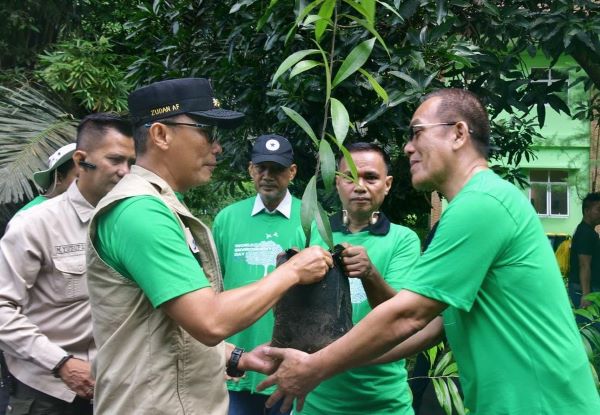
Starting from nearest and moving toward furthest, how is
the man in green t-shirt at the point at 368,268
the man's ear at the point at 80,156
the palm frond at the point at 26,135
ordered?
the man in green t-shirt at the point at 368,268, the man's ear at the point at 80,156, the palm frond at the point at 26,135

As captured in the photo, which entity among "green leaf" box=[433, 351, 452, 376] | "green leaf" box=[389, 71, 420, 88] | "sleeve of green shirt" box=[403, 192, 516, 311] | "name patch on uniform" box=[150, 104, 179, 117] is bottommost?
"green leaf" box=[433, 351, 452, 376]

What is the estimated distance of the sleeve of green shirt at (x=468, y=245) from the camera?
2.51 metres

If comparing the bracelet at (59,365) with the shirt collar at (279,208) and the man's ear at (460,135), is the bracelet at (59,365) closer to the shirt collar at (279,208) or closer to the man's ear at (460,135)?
the shirt collar at (279,208)

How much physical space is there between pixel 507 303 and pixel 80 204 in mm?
2170

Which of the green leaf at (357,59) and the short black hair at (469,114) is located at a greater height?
the green leaf at (357,59)

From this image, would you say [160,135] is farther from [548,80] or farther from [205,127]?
[548,80]

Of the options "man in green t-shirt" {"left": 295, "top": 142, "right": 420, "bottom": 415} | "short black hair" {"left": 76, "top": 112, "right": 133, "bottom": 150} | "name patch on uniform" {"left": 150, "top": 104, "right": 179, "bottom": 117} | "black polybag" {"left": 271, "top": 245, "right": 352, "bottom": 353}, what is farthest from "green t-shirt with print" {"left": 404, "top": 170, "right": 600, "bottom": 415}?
"short black hair" {"left": 76, "top": 112, "right": 133, "bottom": 150}

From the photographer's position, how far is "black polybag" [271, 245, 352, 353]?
2.83m

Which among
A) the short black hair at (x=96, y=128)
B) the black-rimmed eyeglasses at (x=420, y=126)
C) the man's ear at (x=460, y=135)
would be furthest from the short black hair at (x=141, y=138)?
the short black hair at (x=96, y=128)

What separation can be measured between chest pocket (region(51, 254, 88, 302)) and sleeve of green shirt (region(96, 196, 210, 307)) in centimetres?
125

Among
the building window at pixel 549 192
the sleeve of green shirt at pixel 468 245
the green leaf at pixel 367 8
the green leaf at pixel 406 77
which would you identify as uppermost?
the green leaf at pixel 367 8

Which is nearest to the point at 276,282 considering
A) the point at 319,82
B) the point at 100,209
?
the point at 100,209

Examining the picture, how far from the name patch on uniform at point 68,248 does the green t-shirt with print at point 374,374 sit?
999 millimetres

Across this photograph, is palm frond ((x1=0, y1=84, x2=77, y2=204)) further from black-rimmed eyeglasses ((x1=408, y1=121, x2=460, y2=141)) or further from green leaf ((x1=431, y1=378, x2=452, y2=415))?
black-rimmed eyeglasses ((x1=408, y1=121, x2=460, y2=141))
